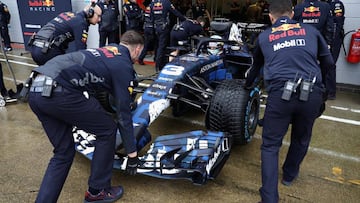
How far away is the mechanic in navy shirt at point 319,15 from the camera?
5.29 meters

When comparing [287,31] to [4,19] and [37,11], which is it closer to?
[37,11]

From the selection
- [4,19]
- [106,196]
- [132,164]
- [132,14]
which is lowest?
[106,196]

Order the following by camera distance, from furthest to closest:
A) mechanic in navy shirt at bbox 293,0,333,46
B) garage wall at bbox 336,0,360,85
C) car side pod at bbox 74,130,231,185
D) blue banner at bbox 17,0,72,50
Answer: blue banner at bbox 17,0,72,50
garage wall at bbox 336,0,360,85
mechanic in navy shirt at bbox 293,0,333,46
car side pod at bbox 74,130,231,185

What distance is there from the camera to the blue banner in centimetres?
873

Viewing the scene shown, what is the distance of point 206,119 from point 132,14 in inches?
211

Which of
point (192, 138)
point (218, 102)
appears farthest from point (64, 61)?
point (218, 102)

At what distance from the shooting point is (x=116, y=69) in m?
2.32

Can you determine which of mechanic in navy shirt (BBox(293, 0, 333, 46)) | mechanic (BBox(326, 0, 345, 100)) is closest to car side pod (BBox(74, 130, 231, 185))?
mechanic (BBox(326, 0, 345, 100))

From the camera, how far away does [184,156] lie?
2.72 meters

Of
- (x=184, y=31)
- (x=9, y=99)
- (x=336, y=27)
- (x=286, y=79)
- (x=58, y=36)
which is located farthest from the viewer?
(x=184, y=31)

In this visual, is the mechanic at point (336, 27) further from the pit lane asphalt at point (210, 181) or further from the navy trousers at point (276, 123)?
the navy trousers at point (276, 123)

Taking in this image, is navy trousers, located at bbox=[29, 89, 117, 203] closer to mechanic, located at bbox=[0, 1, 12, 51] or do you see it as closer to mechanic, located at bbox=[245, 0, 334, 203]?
mechanic, located at bbox=[245, 0, 334, 203]

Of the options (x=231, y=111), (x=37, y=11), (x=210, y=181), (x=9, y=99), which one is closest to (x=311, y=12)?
(x=231, y=111)

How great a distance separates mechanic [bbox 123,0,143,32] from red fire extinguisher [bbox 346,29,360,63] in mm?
4967
